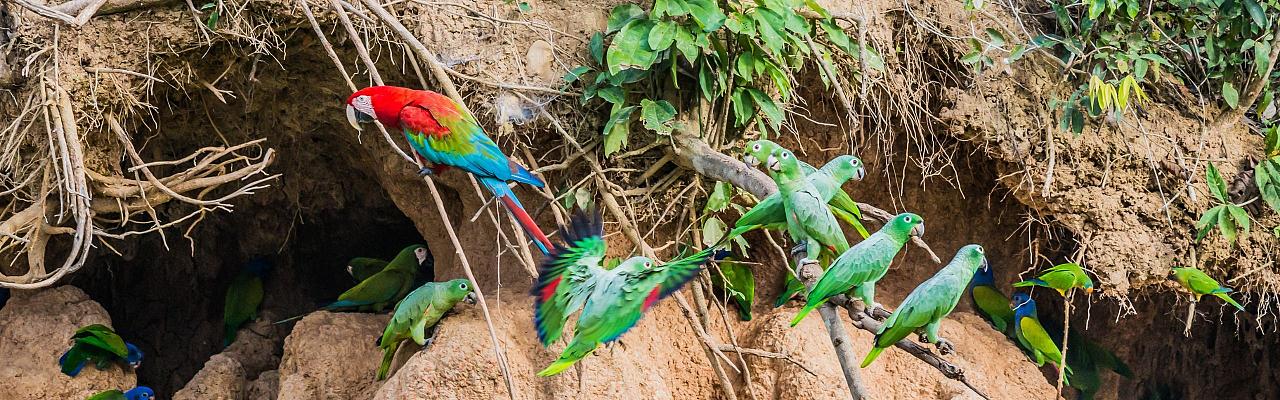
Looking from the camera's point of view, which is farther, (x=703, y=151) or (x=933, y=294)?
(x=703, y=151)

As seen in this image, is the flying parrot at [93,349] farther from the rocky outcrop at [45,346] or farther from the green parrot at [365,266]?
the green parrot at [365,266]

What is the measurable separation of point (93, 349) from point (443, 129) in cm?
197

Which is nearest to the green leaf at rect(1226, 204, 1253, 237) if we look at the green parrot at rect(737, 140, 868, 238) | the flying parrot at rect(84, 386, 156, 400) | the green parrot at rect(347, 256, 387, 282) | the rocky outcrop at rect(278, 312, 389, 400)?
the green parrot at rect(737, 140, 868, 238)

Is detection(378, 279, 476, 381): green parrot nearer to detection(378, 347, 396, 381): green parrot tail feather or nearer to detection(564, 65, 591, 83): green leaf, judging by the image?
detection(378, 347, 396, 381): green parrot tail feather

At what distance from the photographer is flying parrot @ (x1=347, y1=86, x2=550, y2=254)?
3.56 metres

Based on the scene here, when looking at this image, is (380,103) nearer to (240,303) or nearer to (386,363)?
(386,363)

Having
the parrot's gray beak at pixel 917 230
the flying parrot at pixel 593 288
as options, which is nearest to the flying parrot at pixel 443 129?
the flying parrot at pixel 593 288

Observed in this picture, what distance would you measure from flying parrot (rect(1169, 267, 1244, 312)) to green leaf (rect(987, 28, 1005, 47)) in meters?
1.06

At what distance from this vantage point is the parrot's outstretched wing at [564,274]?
313 centimetres

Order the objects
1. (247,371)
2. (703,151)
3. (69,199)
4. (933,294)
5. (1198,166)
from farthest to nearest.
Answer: (247,371) → (1198,166) → (703,151) → (69,199) → (933,294)

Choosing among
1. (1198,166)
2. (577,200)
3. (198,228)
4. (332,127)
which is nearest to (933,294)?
(577,200)

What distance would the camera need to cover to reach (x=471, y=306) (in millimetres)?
4289

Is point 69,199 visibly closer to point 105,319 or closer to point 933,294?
point 105,319

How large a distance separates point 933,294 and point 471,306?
1.79 metres
